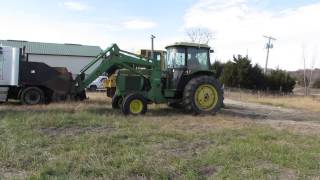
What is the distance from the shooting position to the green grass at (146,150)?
805 centimetres

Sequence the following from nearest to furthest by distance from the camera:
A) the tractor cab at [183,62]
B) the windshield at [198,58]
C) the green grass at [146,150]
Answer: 1. the green grass at [146,150]
2. the tractor cab at [183,62]
3. the windshield at [198,58]

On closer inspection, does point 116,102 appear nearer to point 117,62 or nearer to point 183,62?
point 117,62

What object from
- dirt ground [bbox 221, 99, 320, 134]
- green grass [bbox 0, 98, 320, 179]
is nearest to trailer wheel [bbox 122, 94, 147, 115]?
green grass [bbox 0, 98, 320, 179]

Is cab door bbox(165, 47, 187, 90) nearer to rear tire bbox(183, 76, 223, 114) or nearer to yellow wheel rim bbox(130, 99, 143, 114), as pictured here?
rear tire bbox(183, 76, 223, 114)

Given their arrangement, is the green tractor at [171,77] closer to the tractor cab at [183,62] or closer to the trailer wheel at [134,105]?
the tractor cab at [183,62]

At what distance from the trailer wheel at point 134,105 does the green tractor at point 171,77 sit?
1.84 feet

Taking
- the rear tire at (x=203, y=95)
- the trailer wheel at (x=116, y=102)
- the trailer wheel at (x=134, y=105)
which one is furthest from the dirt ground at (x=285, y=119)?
the trailer wheel at (x=116, y=102)

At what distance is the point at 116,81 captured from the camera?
18.7 meters

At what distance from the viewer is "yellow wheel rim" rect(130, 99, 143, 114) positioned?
1758cm

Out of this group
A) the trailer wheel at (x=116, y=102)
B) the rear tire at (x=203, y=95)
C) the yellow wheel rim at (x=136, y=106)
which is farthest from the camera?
the trailer wheel at (x=116, y=102)

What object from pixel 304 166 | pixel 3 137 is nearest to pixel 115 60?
pixel 3 137

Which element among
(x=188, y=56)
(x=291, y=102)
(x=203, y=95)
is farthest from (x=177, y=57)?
(x=291, y=102)

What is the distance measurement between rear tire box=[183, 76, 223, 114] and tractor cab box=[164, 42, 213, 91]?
0.49m

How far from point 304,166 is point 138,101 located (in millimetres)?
9526
